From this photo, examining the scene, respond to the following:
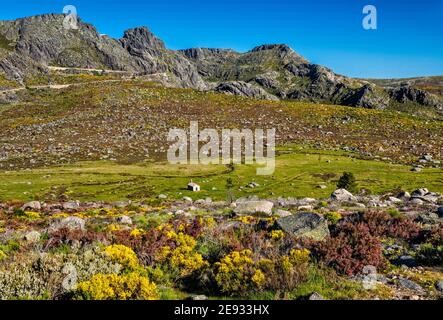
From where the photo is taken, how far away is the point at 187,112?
12550 cm

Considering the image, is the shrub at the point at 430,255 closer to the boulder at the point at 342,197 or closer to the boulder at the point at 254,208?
the boulder at the point at 254,208

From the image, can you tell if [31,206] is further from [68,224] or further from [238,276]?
[238,276]

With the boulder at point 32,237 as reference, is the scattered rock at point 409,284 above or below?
above

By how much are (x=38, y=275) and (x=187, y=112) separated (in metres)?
113

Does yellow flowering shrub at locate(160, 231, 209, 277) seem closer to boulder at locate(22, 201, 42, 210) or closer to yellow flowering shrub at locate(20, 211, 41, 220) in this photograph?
yellow flowering shrub at locate(20, 211, 41, 220)

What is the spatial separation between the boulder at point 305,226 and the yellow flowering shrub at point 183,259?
506 cm

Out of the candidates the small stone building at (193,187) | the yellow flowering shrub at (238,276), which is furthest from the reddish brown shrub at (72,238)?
the small stone building at (193,187)

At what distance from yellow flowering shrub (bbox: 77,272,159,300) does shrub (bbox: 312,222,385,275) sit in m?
7.26

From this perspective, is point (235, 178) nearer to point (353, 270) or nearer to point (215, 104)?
point (353, 270)

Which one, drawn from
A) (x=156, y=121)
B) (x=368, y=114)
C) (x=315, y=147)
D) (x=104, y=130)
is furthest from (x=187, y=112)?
(x=368, y=114)

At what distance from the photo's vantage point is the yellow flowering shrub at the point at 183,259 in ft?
52.6

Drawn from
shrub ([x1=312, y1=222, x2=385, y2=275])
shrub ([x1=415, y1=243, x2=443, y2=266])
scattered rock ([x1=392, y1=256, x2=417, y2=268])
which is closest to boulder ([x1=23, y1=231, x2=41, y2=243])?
shrub ([x1=312, y1=222, x2=385, y2=275])

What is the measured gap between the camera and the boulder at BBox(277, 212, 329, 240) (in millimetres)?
19828

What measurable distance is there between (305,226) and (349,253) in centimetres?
423
